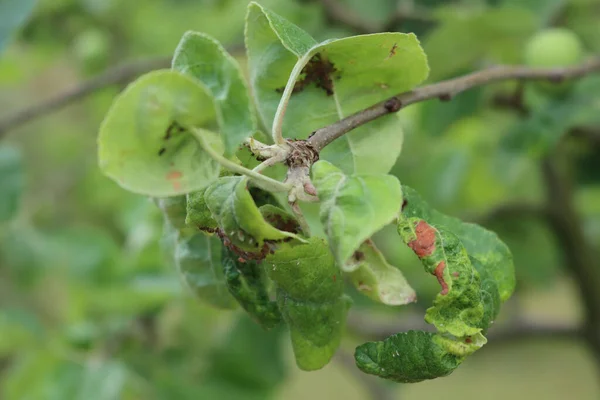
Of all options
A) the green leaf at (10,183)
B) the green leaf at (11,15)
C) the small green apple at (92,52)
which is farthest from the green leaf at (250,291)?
the small green apple at (92,52)

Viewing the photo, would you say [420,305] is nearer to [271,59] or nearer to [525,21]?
[525,21]

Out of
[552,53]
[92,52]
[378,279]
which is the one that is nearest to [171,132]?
[378,279]

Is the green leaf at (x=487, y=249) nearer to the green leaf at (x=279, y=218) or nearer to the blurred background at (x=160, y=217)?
the green leaf at (x=279, y=218)

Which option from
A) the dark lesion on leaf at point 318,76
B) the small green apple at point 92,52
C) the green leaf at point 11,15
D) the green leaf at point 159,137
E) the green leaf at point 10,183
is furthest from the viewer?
the small green apple at point 92,52

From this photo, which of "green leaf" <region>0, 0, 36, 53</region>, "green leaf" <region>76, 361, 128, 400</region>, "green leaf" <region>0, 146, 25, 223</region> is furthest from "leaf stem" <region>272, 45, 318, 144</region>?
"green leaf" <region>76, 361, 128, 400</region>

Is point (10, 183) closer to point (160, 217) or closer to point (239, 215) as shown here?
point (160, 217)
